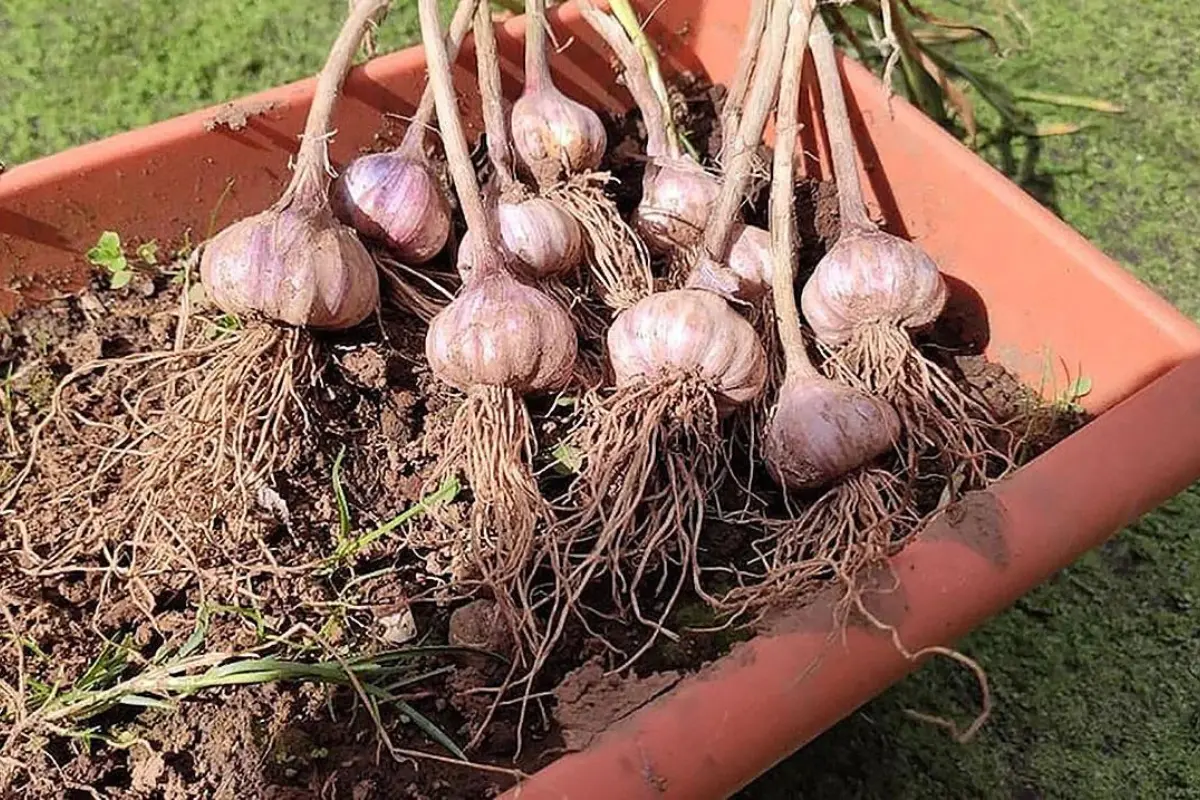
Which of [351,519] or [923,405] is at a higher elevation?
[923,405]

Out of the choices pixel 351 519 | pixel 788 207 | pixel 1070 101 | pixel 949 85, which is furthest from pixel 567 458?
pixel 1070 101

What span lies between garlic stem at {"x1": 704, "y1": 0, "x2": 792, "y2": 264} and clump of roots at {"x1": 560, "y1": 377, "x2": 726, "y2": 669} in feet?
0.52

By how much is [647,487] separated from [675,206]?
291 millimetres

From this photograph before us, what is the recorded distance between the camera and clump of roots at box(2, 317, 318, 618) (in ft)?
3.30

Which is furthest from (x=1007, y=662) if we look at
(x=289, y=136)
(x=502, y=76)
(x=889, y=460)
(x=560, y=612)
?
(x=289, y=136)

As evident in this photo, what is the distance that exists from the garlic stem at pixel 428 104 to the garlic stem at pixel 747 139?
0.93ft

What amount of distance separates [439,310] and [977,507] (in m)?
0.50

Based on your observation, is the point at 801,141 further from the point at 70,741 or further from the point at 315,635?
the point at 70,741

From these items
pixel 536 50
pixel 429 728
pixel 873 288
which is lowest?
pixel 429 728

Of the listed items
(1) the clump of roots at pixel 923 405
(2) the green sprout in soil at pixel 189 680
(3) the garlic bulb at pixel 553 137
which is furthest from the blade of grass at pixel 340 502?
(1) the clump of roots at pixel 923 405

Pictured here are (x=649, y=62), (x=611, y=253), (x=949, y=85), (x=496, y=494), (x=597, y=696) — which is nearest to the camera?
(x=597, y=696)

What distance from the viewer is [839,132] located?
1.15 metres

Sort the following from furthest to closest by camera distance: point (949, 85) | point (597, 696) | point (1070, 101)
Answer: point (1070, 101), point (949, 85), point (597, 696)

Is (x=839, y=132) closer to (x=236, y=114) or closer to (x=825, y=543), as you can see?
(x=825, y=543)
